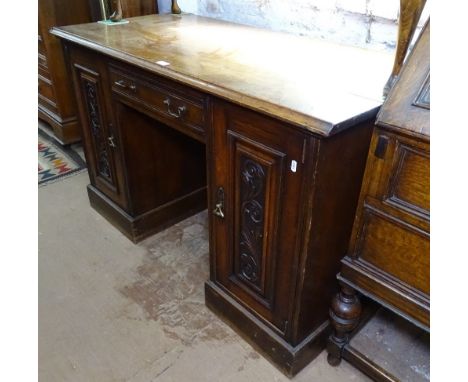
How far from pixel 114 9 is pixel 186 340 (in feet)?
4.69

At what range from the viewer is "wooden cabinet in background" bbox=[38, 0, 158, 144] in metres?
2.33

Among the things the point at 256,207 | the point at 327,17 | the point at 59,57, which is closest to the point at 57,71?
the point at 59,57

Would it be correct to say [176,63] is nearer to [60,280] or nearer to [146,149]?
[146,149]

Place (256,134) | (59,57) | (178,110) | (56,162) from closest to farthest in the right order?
(256,134) < (178,110) < (59,57) < (56,162)

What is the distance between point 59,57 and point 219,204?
181cm

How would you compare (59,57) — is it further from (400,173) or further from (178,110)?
(400,173)

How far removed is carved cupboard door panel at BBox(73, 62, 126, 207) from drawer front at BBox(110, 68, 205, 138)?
0.19 metres

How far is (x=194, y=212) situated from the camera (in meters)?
2.19

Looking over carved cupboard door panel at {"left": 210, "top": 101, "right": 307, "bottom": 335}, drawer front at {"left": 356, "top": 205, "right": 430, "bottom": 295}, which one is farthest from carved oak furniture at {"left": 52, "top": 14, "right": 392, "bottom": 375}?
drawer front at {"left": 356, "top": 205, "right": 430, "bottom": 295}

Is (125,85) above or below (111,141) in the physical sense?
above

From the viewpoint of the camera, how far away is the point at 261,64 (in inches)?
49.4

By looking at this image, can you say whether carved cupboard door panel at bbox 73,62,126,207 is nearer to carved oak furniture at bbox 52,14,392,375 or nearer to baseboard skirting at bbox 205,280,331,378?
carved oak furniture at bbox 52,14,392,375
